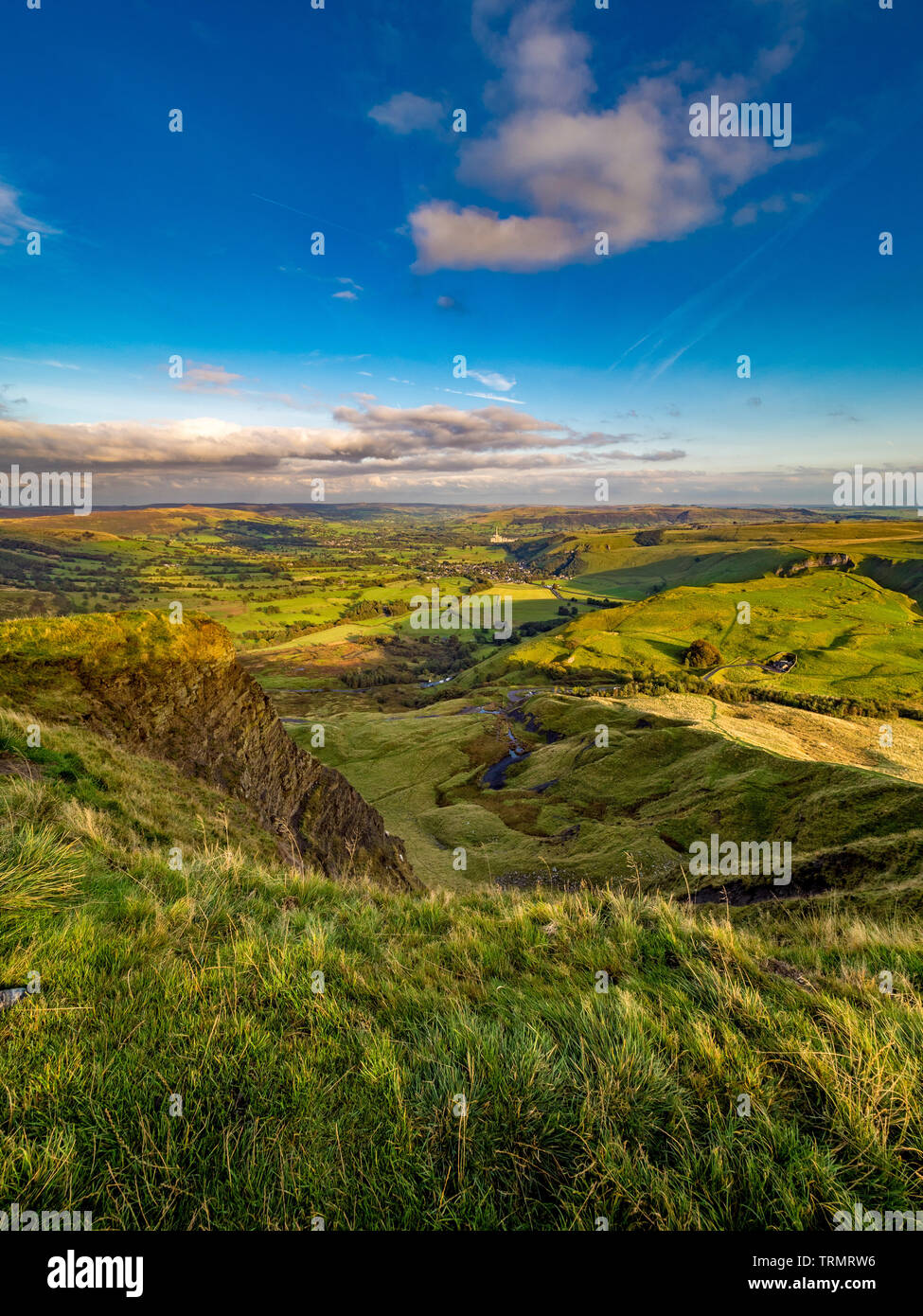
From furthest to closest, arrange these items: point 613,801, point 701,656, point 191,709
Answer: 1. point 701,656
2. point 613,801
3. point 191,709

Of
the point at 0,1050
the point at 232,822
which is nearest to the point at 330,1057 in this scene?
the point at 0,1050

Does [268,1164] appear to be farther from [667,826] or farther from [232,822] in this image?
[667,826]

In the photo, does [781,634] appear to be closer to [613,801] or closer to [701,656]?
→ [701,656]

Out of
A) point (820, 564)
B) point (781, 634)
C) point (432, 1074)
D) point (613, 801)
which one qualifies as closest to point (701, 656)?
point (781, 634)

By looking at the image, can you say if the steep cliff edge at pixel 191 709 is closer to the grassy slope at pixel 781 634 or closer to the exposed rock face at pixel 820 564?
the grassy slope at pixel 781 634

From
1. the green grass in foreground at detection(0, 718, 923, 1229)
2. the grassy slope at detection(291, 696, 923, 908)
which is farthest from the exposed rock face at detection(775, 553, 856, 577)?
the green grass in foreground at detection(0, 718, 923, 1229)

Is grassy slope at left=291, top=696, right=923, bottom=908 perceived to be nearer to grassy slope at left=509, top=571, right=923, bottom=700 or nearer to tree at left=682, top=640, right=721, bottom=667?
tree at left=682, top=640, right=721, bottom=667

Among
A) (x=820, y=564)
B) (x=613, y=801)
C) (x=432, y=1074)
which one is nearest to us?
(x=432, y=1074)

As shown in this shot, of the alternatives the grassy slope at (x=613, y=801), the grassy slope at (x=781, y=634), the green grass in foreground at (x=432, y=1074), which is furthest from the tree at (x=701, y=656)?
the green grass in foreground at (x=432, y=1074)
